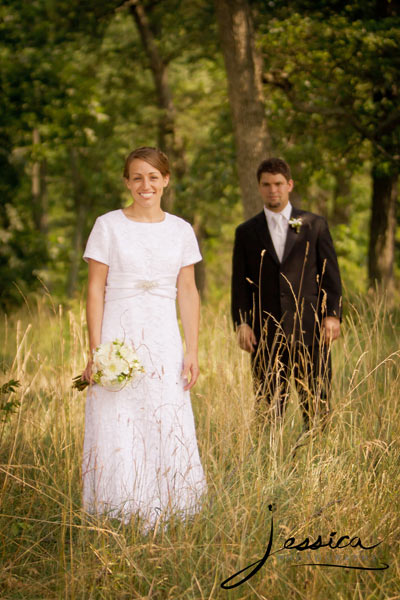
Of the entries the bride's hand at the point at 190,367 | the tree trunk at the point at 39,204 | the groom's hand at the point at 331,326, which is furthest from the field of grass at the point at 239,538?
the tree trunk at the point at 39,204

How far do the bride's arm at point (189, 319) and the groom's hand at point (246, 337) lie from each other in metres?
0.89

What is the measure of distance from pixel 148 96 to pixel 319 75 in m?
8.13

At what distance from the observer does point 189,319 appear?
4.17 metres

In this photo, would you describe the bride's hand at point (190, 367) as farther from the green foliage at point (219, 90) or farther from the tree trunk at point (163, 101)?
the tree trunk at point (163, 101)

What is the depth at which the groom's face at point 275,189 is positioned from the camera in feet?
16.3

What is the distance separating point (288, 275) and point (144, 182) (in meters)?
1.55

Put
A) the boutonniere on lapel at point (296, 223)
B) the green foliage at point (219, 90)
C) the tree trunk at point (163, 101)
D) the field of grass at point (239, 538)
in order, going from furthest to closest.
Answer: the tree trunk at point (163, 101), the green foliage at point (219, 90), the boutonniere on lapel at point (296, 223), the field of grass at point (239, 538)

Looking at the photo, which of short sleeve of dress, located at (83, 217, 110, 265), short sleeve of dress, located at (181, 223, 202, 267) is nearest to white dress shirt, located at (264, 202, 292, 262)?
short sleeve of dress, located at (181, 223, 202, 267)

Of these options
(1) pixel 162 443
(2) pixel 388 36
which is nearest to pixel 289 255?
(1) pixel 162 443

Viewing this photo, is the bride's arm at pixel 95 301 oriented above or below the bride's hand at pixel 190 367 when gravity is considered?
above

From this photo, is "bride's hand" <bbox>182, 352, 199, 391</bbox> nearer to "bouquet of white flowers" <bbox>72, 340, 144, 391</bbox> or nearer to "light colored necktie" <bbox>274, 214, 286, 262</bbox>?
"bouquet of white flowers" <bbox>72, 340, 144, 391</bbox>

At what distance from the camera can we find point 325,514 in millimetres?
3535

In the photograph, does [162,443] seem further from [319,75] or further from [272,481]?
[319,75]

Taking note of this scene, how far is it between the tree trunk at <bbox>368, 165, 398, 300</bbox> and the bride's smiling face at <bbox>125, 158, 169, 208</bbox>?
8.31 metres
